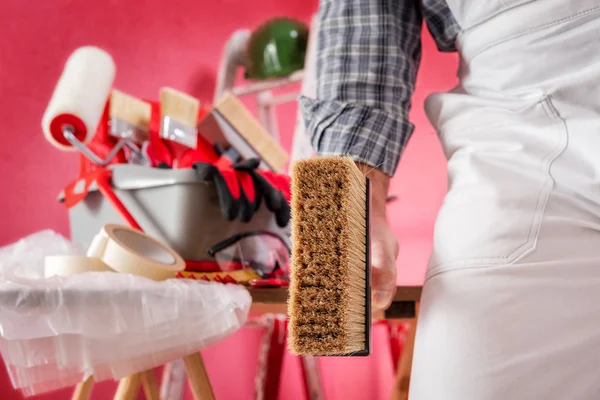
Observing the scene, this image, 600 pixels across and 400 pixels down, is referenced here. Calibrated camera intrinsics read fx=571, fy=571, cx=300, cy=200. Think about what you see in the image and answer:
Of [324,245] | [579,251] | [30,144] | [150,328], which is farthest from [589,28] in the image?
[30,144]

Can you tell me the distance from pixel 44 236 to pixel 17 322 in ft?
1.37

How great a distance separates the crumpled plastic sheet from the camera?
0.52m

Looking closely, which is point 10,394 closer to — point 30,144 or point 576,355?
point 30,144

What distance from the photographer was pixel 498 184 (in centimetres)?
56

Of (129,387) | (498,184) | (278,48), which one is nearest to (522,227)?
(498,184)

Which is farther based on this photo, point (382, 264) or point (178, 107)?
point (178, 107)

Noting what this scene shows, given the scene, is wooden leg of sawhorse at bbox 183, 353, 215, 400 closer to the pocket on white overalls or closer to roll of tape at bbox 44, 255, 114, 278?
roll of tape at bbox 44, 255, 114, 278

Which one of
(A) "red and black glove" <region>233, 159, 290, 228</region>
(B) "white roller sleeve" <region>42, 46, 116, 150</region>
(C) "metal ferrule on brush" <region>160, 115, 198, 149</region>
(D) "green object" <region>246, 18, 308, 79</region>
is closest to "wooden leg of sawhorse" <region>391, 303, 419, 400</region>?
(A) "red and black glove" <region>233, 159, 290, 228</region>

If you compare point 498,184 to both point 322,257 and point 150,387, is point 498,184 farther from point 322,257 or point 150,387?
point 150,387

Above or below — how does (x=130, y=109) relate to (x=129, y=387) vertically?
above

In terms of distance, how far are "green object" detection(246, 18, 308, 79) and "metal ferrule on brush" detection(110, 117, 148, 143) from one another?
58 centimetres

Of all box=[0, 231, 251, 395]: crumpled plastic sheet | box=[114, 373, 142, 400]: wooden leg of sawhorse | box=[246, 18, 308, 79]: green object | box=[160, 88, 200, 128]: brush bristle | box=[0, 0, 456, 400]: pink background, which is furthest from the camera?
box=[246, 18, 308, 79]: green object

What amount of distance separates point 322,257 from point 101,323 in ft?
0.88

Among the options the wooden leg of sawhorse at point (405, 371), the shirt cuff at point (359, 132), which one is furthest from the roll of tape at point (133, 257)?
the wooden leg of sawhorse at point (405, 371)
